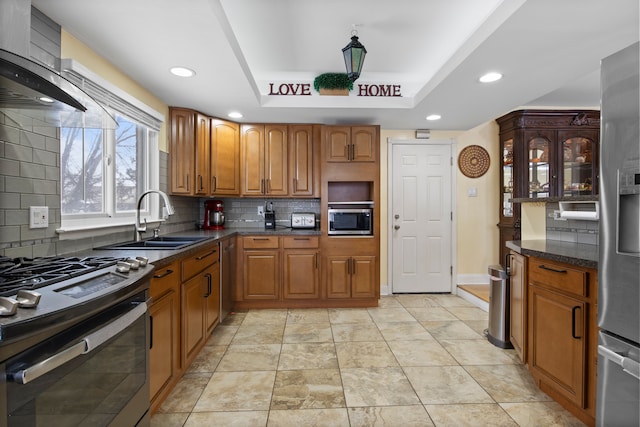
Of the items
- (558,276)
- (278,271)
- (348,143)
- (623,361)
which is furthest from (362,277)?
(623,361)

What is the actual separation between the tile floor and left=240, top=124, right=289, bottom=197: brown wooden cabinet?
1498mm

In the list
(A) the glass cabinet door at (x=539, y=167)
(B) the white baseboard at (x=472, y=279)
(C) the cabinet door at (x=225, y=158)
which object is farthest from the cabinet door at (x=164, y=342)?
(A) the glass cabinet door at (x=539, y=167)

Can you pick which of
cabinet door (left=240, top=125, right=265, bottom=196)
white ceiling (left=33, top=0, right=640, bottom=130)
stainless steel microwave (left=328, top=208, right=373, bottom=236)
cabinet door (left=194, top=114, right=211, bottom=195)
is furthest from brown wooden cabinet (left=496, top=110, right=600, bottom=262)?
cabinet door (left=194, top=114, right=211, bottom=195)

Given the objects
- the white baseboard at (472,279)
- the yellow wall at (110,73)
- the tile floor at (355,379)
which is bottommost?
the tile floor at (355,379)

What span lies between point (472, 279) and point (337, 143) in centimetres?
264

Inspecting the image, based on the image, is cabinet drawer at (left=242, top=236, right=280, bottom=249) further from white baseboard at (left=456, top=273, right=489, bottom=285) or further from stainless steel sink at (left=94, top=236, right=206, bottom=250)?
white baseboard at (left=456, top=273, right=489, bottom=285)

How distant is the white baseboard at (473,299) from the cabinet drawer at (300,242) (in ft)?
6.53

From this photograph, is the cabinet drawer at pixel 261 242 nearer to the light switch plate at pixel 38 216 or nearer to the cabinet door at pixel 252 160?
the cabinet door at pixel 252 160

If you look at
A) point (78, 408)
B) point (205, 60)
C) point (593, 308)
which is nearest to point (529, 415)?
point (593, 308)

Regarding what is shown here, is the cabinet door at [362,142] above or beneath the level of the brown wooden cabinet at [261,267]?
above

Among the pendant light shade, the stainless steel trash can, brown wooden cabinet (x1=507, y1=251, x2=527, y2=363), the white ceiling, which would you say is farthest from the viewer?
the stainless steel trash can

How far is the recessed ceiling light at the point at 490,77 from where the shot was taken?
245cm

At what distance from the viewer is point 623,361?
1239 mm

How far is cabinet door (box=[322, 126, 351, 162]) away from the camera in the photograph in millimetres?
3635
